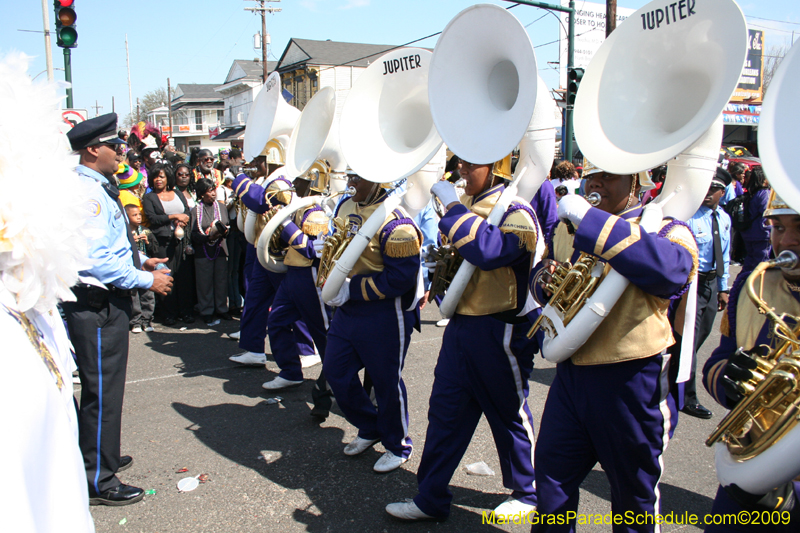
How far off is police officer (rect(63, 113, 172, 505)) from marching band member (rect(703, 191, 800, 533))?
9.08 ft

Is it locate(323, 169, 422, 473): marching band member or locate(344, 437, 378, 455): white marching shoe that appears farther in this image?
locate(344, 437, 378, 455): white marching shoe

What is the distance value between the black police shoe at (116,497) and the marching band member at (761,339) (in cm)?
286

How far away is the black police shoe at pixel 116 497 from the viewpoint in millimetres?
3166

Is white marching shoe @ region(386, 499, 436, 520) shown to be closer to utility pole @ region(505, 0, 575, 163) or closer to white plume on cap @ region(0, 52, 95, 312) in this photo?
white plume on cap @ region(0, 52, 95, 312)

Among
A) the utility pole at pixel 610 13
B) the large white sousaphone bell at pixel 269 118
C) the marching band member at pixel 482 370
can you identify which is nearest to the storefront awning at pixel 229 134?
the utility pole at pixel 610 13

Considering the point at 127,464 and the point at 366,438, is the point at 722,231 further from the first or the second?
the point at 127,464

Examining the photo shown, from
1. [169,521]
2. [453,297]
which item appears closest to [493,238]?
[453,297]

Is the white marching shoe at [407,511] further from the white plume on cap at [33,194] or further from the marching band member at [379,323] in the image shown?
the white plume on cap at [33,194]

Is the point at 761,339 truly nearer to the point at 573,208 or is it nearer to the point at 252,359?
the point at 573,208

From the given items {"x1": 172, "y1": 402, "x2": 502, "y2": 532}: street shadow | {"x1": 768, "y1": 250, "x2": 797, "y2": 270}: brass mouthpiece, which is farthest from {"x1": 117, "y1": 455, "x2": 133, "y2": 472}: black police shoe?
{"x1": 768, "y1": 250, "x2": 797, "y2": 270}: brass mouthpiece

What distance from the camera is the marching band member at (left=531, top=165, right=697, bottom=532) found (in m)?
2.15

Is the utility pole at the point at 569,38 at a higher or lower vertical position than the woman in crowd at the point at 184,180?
higher

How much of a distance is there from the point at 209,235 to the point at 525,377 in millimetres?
5205

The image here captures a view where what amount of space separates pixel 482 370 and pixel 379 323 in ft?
2.57
